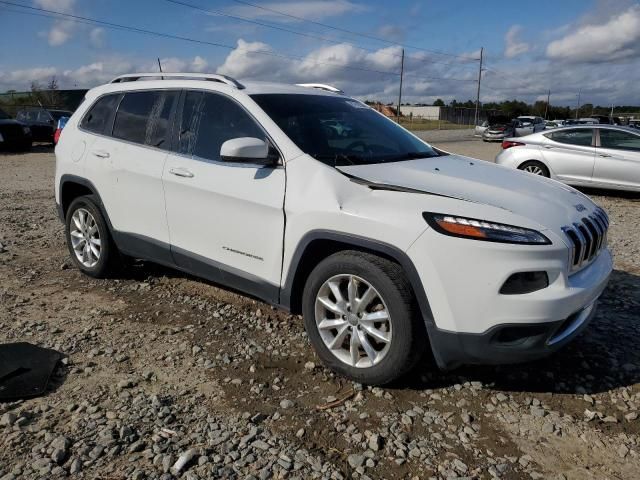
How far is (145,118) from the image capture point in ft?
14.6

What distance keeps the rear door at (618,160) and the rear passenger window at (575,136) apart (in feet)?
0.76

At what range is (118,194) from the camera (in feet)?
14.9

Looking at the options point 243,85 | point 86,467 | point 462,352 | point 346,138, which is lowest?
point 86,467

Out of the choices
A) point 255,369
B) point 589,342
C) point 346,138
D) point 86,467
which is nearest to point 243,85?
point 346,138

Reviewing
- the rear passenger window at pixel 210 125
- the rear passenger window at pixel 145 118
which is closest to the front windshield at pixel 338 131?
the rear passenger window at pixel 210 125

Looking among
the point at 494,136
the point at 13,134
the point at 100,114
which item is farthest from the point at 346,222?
the point at 494,136

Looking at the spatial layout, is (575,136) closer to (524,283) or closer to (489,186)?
(489,186)

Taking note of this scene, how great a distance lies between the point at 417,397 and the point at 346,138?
5.88ft

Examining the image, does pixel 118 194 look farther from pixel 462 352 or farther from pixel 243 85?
pixel 462 352

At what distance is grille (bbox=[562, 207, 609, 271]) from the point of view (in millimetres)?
2934

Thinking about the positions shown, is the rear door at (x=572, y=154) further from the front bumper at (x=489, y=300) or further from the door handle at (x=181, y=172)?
the door handle at (x=181, y=172)

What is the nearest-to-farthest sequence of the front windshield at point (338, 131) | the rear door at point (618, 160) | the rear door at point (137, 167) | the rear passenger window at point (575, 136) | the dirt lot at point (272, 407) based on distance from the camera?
the dirt lot at point (272, 407)
the front windshield at point (338, 131)
the rear door at point (137, 167)
the rear door at point (618, 160)
the rear passenger window at point (575, 136)

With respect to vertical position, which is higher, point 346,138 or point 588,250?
point 346,138

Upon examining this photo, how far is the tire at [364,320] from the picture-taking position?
295 centimetres
